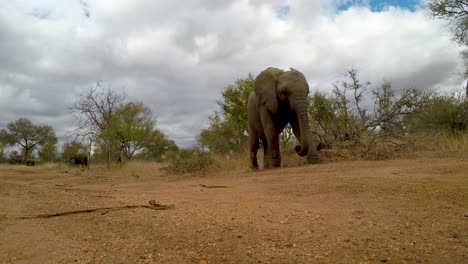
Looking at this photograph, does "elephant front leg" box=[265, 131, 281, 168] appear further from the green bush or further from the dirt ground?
the dirt ground

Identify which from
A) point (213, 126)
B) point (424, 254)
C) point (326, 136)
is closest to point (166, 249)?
point (424, 254)

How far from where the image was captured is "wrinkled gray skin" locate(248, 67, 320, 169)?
28.8 feet

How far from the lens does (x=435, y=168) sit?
548 cm

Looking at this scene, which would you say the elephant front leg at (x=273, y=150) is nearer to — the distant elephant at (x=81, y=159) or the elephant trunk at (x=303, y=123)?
the elephant trunk at (x=303, y=123)

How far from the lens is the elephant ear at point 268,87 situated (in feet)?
32.1

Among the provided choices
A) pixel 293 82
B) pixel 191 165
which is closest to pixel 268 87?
pixel 293 82

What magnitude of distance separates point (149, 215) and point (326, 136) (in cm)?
862

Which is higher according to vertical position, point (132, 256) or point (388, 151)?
point (388, 151)

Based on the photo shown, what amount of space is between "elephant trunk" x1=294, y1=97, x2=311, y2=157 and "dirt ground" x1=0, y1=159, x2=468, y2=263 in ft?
12.4

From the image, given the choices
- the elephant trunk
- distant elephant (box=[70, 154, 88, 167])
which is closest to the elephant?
distant elephant (box=[70, 154, 88, 167])

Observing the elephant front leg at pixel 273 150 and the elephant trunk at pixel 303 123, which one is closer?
the elephant trunk at pixel 303 123

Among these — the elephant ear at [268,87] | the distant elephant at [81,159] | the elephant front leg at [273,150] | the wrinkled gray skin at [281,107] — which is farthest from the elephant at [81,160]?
the elephant front leg at [273,150]

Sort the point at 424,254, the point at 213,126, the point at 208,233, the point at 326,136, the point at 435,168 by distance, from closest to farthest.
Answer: the point at 424,254 → the point at 208,233 → the point at 435,168 → the point at 326,136 → the point at 213,126

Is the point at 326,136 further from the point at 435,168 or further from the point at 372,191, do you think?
the point at 372,191
